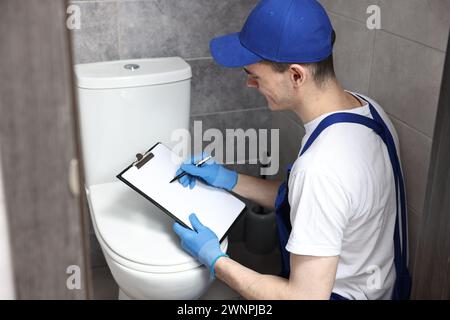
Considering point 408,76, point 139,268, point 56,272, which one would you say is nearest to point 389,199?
point 408,76

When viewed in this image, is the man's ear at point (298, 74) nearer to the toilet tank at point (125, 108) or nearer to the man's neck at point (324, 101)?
the man's neck at point (324, 101)

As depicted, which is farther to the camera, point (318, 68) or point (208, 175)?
point (208, 175)

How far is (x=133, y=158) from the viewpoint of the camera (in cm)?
193

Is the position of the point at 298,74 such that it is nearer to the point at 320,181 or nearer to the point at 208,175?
the point at 320,181

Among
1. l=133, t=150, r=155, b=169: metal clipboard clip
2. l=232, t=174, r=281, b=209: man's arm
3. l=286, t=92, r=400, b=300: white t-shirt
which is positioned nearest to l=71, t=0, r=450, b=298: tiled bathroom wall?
l=286, t=92, r=400, b=300: white t-shirt

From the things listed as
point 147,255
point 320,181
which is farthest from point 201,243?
point 320,181

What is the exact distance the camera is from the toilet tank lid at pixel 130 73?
5.88 feet

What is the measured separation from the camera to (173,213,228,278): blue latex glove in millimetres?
1516

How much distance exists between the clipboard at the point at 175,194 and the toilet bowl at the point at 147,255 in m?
0.07

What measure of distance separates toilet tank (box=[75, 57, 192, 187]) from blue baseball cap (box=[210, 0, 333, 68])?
51 centimetres

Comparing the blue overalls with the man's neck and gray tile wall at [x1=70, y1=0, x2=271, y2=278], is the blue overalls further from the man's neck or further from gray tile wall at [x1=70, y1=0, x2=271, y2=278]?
gray tile wall at [x1=70, y1=0, x2=271, y2=278]

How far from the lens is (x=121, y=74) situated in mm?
1839

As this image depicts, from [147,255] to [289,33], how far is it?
67 cm
